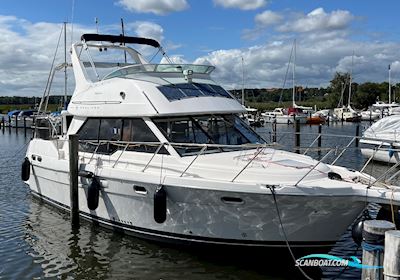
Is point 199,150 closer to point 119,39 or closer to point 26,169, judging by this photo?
point 119,39

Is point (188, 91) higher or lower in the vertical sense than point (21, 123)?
higher

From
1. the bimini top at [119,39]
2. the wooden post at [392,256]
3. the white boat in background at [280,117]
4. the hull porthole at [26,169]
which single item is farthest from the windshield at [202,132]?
the white boat in background at [280,117]

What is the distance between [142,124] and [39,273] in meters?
3.61

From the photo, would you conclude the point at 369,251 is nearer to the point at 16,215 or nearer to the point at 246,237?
the point at 246,237

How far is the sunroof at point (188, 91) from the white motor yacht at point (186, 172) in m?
0.03

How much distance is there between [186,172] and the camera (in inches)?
349

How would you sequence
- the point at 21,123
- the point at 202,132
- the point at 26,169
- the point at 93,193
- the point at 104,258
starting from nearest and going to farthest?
the point at 104,258 < the point at 202,132 < the point at 93,193 < the point at 26,169 < the point at 21,123

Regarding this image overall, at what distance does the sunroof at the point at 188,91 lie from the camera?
10.4m

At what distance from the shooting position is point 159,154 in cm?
956

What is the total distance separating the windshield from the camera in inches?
388

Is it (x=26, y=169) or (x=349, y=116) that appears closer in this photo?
(x=26, y=169)

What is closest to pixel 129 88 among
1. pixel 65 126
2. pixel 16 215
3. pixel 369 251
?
pixel 65 126

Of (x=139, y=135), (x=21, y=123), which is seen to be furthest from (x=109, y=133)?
(x=21, y=123)

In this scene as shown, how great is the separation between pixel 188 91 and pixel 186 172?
2501 millimetres
